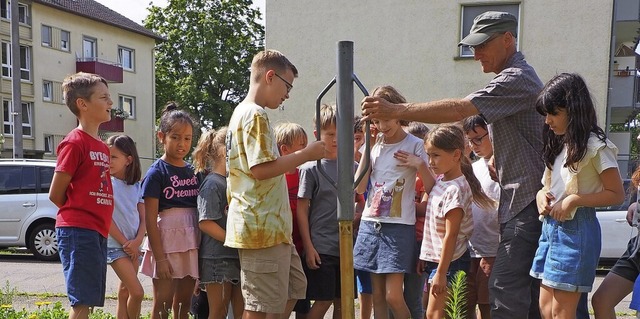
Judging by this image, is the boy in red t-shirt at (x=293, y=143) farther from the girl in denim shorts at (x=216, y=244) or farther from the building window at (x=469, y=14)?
the building window at (x=469, y=14)

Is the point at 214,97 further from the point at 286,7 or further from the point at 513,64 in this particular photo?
the point at 513,64

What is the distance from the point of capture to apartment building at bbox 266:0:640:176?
14.9 meters

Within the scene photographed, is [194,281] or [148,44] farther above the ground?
[148,44]

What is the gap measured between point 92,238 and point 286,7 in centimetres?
1424

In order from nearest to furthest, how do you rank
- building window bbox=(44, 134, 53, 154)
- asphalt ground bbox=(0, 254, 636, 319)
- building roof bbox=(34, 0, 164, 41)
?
asphalt ground bbox=(0, 254, 636, 319) < building window bbox=(44, 134, 53, 154) < building roof bbox=(34, 0, 164, 41)

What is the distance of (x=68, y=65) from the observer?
31.6m

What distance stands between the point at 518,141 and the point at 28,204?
9.36 metres

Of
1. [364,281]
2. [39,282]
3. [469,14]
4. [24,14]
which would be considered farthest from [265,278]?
[24,14]

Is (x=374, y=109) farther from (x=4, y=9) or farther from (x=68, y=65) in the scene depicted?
(x=68, y=65)

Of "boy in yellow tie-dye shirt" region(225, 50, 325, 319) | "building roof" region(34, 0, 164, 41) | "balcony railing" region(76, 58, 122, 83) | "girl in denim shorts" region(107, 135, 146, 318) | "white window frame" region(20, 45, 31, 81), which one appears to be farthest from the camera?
"balcony railing" region(76, 58, 122, 83)

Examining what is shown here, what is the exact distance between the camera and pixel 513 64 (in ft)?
10.00

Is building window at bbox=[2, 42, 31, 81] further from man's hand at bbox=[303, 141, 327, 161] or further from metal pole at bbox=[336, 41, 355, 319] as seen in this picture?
metal pole at bbox=[336, 41, 355, 319]

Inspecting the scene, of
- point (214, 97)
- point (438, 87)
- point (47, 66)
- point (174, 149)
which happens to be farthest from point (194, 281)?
point (214, 97)

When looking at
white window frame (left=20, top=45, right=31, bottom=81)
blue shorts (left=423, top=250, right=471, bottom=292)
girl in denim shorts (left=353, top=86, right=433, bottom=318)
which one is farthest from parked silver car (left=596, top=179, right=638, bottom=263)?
white window frame (left=20, top=45, right=31, bottom=81)
